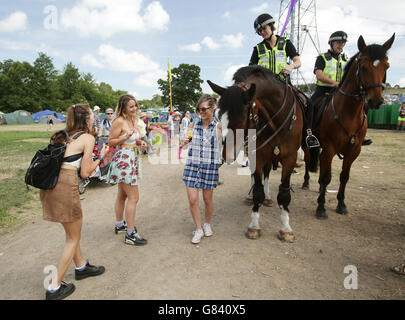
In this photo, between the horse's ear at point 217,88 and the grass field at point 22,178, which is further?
the grass field at point 22,178

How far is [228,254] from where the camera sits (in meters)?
3.28

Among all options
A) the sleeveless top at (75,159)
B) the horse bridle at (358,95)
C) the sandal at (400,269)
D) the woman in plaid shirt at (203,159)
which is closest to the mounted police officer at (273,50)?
the horse bridle at (358,95)

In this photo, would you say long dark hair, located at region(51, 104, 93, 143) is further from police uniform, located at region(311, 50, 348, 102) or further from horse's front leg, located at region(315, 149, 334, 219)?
police uniform, located at region(311, 50, 348, 102)

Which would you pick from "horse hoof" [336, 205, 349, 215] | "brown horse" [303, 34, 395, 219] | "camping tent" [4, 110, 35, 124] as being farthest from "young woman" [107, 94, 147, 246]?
"camping tent" [4, 110, 35, 124]

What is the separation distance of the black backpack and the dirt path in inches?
48.9

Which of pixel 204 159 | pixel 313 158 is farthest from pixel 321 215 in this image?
pixel 204 159

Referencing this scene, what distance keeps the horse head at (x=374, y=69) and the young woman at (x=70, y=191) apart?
3697 mm

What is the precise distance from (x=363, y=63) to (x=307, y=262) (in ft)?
9.68

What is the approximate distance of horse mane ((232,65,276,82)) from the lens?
115 inches

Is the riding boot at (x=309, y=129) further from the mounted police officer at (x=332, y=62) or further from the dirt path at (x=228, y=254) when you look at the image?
the dirt path at (x=228, y=254)

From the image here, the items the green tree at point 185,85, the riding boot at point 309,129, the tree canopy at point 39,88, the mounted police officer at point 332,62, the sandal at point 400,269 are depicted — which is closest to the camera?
the sandal at point 400,269

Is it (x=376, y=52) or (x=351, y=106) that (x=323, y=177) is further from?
(x=376, y=52)

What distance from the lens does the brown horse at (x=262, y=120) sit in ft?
8.67
